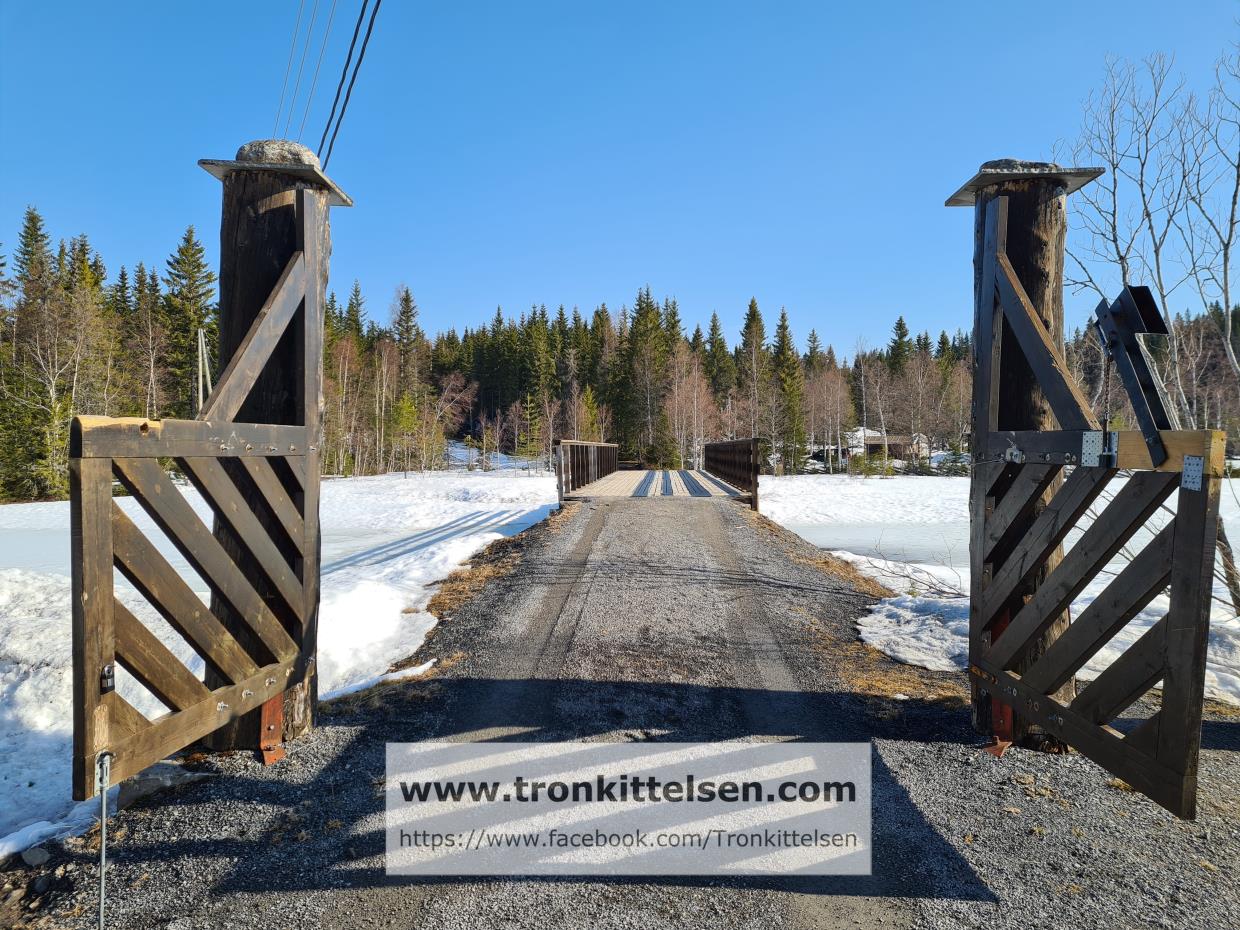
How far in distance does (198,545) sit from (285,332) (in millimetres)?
1175

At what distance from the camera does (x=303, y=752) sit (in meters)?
2.96

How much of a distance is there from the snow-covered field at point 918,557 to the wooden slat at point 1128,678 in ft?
6.53

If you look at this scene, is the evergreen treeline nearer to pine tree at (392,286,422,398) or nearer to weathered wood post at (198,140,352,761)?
pine tree at (392,286,422,398)

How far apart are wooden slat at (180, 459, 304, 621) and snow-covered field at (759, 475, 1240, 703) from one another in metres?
3.88

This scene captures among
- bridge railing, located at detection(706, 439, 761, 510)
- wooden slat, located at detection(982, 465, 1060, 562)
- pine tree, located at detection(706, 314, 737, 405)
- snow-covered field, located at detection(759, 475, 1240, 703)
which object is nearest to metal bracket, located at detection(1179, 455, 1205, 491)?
wooden slat, located at detection(982, 465, 1060, 562)

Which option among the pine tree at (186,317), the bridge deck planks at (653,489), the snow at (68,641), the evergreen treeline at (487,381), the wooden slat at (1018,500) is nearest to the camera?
the wooden slat at (1018,500)

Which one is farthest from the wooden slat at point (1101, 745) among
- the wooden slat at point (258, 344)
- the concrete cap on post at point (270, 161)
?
the concrete cap on post at point (270, 161)

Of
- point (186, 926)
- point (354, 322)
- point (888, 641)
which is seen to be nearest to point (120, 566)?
point (186, 926)

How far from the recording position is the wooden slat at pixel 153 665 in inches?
82.8

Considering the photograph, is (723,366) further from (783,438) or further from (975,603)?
(975,603)

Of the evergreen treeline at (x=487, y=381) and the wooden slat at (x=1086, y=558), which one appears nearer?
the wooden slat at (x=1086, y=558)

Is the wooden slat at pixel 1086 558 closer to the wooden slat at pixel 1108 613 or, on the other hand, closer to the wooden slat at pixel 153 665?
the wooden slat at pixel 1108 613

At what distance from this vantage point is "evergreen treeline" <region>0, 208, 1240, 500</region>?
2273cm

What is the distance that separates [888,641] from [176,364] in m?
35.0
